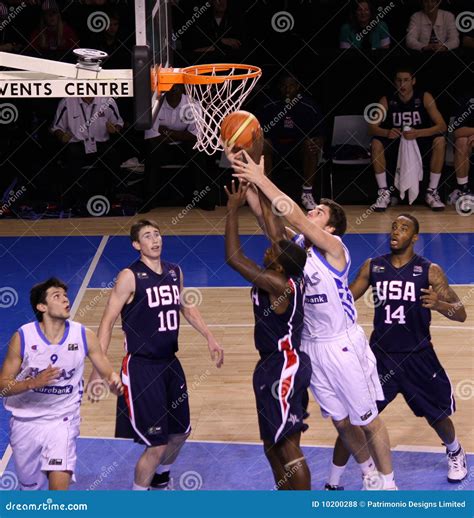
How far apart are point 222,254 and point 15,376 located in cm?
592

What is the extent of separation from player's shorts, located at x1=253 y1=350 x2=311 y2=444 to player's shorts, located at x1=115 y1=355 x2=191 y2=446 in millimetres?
640

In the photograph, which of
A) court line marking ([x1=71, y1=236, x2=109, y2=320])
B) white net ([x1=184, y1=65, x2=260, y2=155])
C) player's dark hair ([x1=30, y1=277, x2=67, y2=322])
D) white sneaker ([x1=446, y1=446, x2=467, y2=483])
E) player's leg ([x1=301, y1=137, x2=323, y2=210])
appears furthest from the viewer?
player's leg ([x1=301, y1=137, x2=323, y2=210])

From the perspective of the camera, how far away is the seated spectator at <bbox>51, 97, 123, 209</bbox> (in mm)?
13406

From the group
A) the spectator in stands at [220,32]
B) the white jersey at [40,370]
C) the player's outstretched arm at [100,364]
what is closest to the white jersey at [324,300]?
the player's outstretched arm at [100,364]

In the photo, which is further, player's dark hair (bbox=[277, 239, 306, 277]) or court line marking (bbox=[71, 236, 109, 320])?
court line marking (bbox=[71, 236, 109, 320])

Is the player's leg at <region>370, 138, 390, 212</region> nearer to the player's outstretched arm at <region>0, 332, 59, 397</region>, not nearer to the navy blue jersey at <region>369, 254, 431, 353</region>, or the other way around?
the navy blue jersey at <region>369, 254, 431, 353</region>

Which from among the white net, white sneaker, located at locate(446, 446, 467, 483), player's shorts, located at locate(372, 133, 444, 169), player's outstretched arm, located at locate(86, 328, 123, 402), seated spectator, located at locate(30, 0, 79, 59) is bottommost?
white sneaker, located at locate(446, 446, 467, 483)

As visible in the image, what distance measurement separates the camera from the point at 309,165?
13.6 m

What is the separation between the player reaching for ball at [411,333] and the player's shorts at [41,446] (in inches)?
77.4

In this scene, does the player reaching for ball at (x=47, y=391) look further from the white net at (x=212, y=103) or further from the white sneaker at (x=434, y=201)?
the white sneaker at (x=434, y=201)

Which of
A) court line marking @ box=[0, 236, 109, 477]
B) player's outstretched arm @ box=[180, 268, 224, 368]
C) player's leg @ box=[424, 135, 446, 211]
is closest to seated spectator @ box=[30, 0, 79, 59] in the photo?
court line marking @ box=[0, 236, 109, 477]

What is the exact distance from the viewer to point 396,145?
1373cm

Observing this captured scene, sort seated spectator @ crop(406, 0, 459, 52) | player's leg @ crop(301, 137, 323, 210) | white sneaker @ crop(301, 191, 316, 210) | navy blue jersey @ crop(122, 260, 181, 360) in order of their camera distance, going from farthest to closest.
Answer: seated spectator @ crop(406, 0, 459, 52), white sneaker @ crop(301, 191, 316, 210), player's leg @ crop(301, 137, 323, 210), navy blue jersey @ crop(122, 260, 181, 360)

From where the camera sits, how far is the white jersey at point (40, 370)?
645 centimetres
